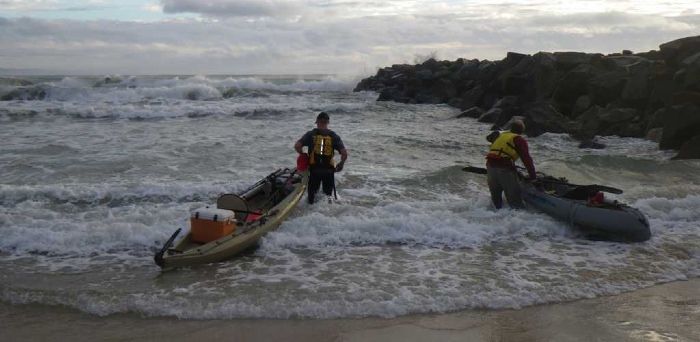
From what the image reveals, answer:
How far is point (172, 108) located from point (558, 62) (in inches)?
705

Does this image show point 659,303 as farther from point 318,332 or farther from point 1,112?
point 1,112

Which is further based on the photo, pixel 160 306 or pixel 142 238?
pixel 142 238

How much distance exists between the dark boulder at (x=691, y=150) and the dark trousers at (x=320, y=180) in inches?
399

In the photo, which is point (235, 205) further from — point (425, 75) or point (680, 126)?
point (425, 75)

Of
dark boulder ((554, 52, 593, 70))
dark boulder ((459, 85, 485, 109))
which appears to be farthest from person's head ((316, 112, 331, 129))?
dark boulder ((459, 85, 485, 109))

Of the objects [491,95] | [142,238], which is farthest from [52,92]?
[142,238]

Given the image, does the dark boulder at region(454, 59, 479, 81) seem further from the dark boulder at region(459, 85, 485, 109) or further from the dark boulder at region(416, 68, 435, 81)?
the dark boulder at region(459, 85, 485, 109)

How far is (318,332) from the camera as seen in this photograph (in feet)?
14.8

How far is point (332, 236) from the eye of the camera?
723 centimetres

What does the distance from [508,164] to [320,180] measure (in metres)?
2.82

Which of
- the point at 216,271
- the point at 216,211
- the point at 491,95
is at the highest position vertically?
the point at 491,95

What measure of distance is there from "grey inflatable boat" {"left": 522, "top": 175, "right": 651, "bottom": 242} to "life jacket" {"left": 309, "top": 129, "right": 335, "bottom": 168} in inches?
120

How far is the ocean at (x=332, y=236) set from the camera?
5.25 meters

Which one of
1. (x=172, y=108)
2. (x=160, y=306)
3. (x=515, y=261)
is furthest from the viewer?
(x=172, y=108)
